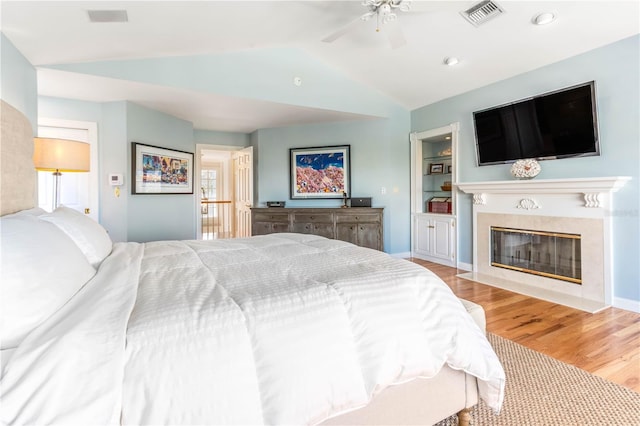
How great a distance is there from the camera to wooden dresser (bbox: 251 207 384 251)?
4.83 meters

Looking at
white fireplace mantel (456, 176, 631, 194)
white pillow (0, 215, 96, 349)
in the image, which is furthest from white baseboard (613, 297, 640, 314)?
white pillow (0, 215, 96, 349)

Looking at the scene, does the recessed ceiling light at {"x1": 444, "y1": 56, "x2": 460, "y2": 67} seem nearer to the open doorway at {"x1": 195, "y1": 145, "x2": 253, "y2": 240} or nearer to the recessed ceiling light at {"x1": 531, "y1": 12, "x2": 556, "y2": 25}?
the recessed ceiling light at {"x1": 531, "y1": 12, "x2": 556, "y2": 25}

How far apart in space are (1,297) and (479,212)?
4.52 m

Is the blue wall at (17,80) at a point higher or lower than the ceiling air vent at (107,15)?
lower

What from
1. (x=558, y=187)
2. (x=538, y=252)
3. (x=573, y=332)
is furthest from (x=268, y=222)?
(x=573, y=332)

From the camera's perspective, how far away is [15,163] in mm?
1951

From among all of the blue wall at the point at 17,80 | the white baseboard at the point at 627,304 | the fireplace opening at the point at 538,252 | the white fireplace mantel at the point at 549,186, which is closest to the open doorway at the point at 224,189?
the blue wall at the point at 17,80

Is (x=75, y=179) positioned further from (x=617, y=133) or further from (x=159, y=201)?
(x=617, y=133)

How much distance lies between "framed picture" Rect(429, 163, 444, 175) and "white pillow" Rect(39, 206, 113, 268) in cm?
469

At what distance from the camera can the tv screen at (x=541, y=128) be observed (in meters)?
3.11

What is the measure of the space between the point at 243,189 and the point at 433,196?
3.52 meters

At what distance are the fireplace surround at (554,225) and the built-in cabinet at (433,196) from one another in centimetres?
55

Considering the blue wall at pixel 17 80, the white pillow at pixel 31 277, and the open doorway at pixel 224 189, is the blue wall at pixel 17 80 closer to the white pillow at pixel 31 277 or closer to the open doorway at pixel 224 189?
the white pillow at pixel 31 277

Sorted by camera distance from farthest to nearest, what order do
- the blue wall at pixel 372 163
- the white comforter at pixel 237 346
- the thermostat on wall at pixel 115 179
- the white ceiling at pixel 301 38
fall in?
the blue wall at pixel 372 163 < the thermostat on wall at pixel 115 179 < the white ceiling at pixel 301 38 < the white comforter at pixel 237 346
